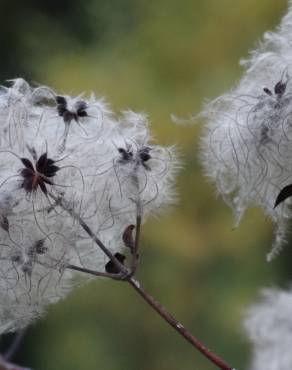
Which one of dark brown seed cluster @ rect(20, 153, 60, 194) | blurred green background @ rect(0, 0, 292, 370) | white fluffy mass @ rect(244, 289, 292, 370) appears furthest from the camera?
blurred green background @ rect(0, 0, 292, 370)

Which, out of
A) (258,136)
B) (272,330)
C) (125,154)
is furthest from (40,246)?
(272,330)

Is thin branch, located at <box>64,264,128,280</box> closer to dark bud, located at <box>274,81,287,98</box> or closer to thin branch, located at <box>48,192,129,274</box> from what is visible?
thin branch, located at <box>48,192,129,274</box>

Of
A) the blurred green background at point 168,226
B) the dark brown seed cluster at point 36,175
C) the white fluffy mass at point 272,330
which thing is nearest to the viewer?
the dark brown seed cluster at point 36,175

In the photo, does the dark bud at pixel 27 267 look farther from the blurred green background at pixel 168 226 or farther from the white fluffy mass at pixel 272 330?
the blurred green background at pixel 168 226

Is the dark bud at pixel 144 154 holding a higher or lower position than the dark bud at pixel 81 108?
lower

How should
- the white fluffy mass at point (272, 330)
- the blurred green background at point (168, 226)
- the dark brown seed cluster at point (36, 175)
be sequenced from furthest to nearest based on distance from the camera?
the blurred green background at point (168, 226), the white fluffy mass at point (272, 330), the dark brown seed cluster at point (36, 175)

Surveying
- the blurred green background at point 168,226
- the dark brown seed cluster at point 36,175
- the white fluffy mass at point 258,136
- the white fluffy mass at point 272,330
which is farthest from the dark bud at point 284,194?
the blurred green background at point 168,226

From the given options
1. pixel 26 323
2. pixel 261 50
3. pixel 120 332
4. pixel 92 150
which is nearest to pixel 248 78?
pixel 261 50

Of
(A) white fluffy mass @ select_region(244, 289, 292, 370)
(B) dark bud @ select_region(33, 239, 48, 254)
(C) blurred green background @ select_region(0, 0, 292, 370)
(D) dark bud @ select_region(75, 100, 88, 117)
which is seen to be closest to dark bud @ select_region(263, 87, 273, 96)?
(D) dark bud @ select_region(75, 100, 88, 117)
